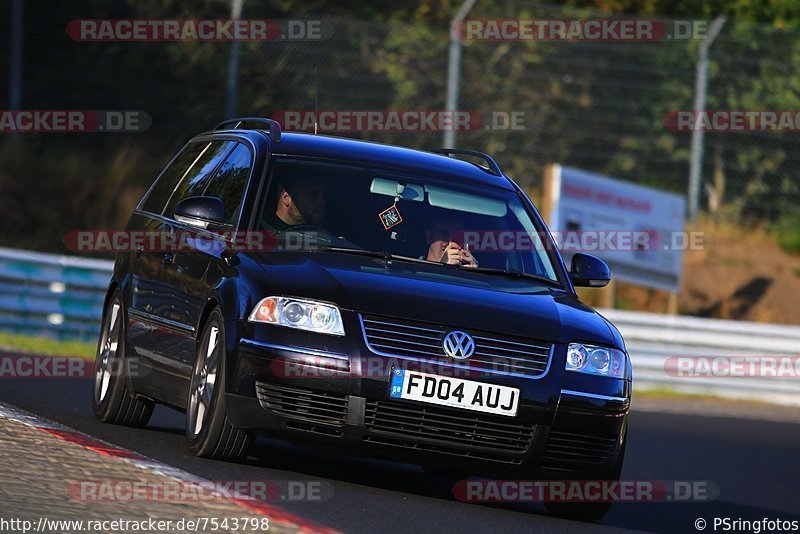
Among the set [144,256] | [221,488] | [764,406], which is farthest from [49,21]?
[221,488]

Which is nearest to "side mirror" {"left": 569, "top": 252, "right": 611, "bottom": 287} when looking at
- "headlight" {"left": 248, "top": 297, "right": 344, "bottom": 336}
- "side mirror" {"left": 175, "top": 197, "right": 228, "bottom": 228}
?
"side mirror" {"left": 175, "top": 197, "right": 228, "bottom": 228}

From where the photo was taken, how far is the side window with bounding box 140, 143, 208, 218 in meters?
10.3

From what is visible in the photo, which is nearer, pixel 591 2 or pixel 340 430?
pixel 340 430

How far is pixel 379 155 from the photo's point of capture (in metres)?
9.40

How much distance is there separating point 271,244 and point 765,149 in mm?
15586

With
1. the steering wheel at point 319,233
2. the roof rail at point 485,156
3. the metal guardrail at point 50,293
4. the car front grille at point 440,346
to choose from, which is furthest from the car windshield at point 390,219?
the metal guardrail at point 50,293

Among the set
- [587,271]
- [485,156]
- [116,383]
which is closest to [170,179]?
[116,383]

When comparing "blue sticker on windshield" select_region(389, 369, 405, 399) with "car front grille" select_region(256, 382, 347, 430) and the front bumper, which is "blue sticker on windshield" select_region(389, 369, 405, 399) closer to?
the front bumper

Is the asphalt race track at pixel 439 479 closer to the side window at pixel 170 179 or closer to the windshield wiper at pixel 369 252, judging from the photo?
the windshield wiper at pixel 369 252

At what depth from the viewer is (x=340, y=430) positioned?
25.2 ft

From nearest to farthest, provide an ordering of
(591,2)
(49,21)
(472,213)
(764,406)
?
(472,213) → (764,406) → (49,21) → (591,2)

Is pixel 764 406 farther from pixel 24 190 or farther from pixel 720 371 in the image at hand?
pixel 24 190

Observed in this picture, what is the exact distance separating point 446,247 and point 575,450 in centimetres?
142

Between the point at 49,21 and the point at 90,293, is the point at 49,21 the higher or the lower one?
the higher one
